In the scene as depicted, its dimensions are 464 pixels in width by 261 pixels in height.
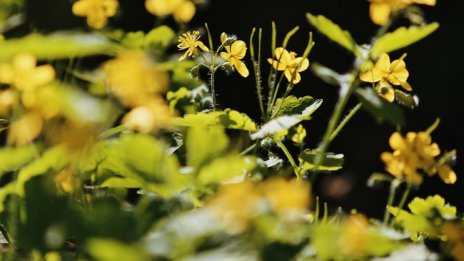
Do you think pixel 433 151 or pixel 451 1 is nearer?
pixel 433 151

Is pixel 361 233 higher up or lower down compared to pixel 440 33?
higher up

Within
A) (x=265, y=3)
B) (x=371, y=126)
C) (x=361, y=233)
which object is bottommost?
(x=371, y=126)

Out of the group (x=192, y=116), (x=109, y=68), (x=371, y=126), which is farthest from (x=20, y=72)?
(x=371, y=126)

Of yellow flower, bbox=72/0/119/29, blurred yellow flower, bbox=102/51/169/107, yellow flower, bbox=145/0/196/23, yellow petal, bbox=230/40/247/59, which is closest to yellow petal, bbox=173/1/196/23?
yellow flower, bbox=145/0/196/23

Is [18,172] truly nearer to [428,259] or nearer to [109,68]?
[109,68]

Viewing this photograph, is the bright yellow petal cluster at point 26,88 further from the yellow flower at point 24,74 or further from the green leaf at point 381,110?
the green leaf at point 381,110

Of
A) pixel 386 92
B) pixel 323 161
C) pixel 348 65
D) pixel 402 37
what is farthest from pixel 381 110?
pixel 348 65

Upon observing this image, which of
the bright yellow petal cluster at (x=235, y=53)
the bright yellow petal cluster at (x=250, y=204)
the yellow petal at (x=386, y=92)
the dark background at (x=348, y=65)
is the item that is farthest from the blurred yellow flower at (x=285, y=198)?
the dark background at (x=348, y=65)
